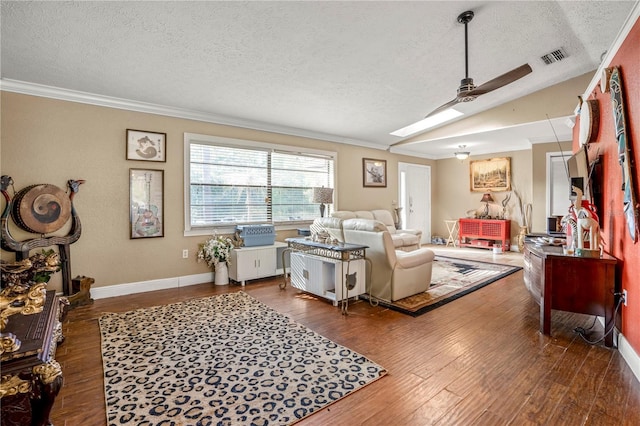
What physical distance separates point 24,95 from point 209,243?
2.69 meters

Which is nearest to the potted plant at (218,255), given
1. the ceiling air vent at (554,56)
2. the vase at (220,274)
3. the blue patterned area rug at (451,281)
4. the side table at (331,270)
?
the vase at (220,274)

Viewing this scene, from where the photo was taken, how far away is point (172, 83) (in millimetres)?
3717

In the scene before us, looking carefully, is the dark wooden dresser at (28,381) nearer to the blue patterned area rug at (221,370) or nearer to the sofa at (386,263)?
Result: the blue patterned area rug at (221,370)

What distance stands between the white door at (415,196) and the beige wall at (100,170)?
16.2 ft

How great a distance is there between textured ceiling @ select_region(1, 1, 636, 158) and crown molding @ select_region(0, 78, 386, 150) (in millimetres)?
51

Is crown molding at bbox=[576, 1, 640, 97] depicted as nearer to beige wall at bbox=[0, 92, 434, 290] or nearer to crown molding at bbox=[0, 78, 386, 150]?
crown molding at bbox=[0, 78, 386, 150]

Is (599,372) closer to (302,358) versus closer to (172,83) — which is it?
(302,358)

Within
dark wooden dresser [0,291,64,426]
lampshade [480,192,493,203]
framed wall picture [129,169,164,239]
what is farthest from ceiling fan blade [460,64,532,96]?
lampshade [480,192,493,203]

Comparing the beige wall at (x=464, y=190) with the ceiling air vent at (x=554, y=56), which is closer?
the ceiling air vent at (x=554, y=56)

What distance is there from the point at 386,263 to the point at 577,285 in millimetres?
1729

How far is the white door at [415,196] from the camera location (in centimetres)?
828

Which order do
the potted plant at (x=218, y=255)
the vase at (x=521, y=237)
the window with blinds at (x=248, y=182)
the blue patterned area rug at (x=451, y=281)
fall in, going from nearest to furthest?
the blue patterned area rug at (x=451, y=281), the potted plant at (x=218, y=255), the window with blinds at (x=248, y=182), the vase at (x=521, y=237)

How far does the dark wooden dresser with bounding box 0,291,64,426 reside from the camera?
4.33 feet

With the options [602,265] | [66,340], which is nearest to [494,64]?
[602,265]
